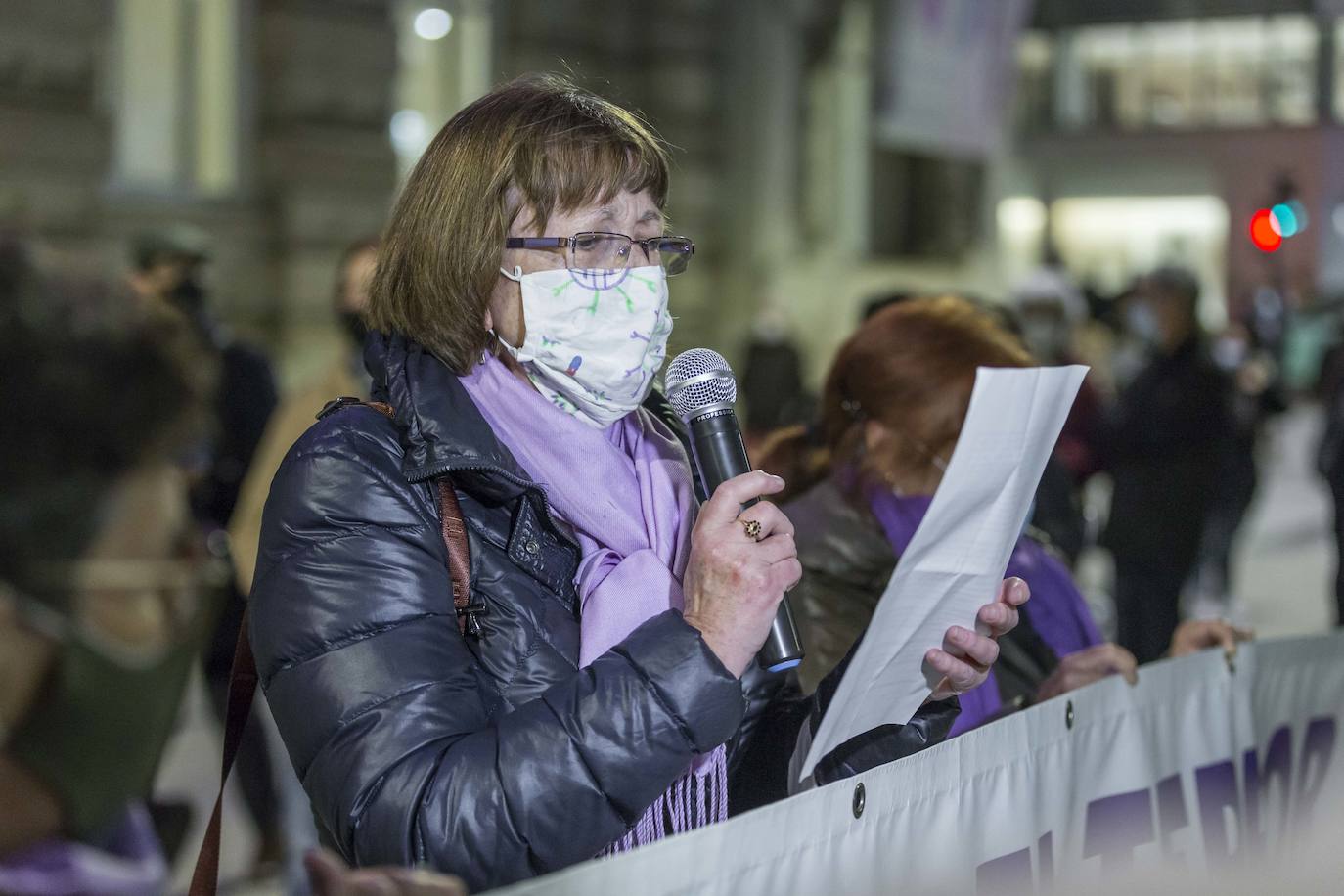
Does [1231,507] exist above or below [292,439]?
below

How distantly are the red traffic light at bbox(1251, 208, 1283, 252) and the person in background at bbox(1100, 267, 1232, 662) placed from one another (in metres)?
5.89

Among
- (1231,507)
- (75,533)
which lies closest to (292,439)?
(75,533)

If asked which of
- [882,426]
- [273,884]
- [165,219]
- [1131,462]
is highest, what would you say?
[165,219]

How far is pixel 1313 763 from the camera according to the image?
287 centimetres

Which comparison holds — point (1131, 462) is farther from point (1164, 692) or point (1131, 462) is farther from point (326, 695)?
point (326, 695)

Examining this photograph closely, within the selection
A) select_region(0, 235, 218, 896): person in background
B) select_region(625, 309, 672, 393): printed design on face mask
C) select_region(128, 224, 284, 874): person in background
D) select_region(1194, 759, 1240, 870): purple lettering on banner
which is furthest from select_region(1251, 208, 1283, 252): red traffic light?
select_region(0, 235, 218, 896): person in background

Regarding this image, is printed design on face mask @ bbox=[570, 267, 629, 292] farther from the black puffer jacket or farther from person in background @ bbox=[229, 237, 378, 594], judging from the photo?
person in background @ bbox=[229, 237, 378, 594]

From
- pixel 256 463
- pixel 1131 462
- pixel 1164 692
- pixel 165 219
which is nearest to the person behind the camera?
pixel 1164 692

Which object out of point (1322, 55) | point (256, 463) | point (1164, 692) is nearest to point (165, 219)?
point (256, 463)

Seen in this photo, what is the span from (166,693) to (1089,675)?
1477 millimetres

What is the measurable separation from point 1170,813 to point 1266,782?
337mm

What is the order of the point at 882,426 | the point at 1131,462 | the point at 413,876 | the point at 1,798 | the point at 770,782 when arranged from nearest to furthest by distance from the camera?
the point at 413,876, the point at 1,798, the point at 770,782, the point at 882,426, the point at 1131,462

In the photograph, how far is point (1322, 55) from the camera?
33969 millimetres

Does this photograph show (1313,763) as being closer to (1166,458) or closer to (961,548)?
(961,548)
